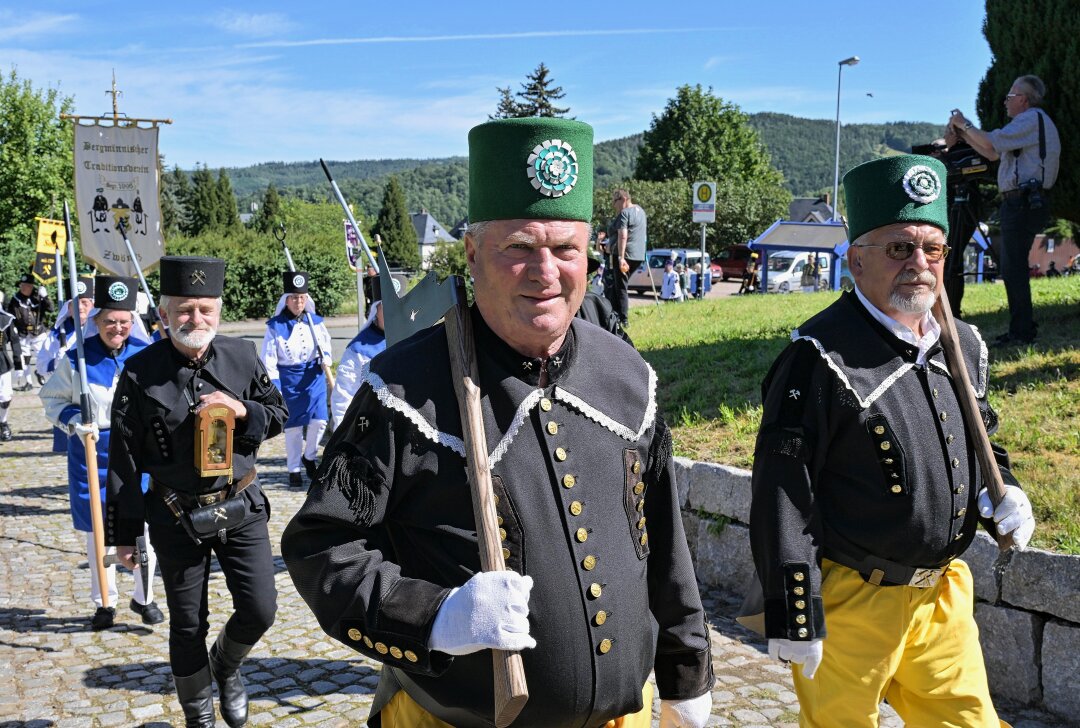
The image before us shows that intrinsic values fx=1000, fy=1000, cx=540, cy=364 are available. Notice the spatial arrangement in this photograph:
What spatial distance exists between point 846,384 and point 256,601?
9.43 feet

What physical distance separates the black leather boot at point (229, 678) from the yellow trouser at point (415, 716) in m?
2.47

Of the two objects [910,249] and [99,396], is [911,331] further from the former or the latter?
[99,396]

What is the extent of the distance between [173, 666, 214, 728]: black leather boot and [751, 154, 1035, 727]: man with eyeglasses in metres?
2.71

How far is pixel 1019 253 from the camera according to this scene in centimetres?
827

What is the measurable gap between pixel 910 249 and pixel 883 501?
87cm

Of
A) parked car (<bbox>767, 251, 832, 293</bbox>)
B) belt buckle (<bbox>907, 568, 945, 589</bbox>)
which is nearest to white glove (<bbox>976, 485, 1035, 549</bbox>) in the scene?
belt buckle (<bbox>907, 568, 945, 589</bbox>)

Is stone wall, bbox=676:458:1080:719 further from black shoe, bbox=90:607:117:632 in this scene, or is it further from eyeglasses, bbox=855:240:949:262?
black shoe, bbox=90:607:117:632

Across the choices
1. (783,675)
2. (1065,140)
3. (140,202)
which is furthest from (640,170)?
(783,675)

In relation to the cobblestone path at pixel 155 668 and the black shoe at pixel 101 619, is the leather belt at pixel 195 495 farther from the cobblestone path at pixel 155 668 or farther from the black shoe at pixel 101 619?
the black shoe at pixel 101 619

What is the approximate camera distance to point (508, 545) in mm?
2230

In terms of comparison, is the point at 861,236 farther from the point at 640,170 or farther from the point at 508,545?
the point at 640,170

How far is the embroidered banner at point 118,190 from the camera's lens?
45.0 feet

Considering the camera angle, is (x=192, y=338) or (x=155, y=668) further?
(x=155, y=668)

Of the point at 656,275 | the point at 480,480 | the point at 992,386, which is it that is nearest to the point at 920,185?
the point at 480,480
